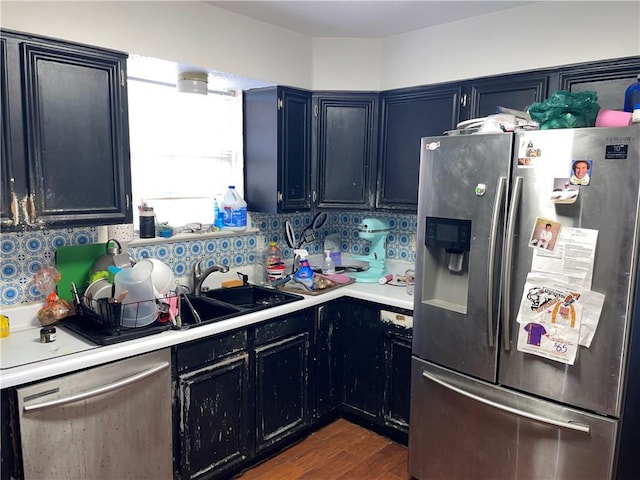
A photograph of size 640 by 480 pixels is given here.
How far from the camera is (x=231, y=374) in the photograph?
2.28 metres

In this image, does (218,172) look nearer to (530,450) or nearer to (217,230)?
(217,230)

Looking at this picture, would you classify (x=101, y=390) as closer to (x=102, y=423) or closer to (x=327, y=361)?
(x=102, y=423)

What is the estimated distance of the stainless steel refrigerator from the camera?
5.56ft

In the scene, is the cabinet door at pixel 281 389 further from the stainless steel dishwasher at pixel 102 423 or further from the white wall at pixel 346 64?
the white wall at pixel 346 64

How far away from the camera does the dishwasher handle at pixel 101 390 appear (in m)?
1.64

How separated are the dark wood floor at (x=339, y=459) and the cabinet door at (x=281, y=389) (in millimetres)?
124

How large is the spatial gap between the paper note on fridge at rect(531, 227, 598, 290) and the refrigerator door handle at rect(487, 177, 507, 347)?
19cm

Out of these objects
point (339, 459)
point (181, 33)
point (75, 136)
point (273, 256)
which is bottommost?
point (339, 459)

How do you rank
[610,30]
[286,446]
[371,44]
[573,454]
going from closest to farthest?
[573,454] → [610,30] → [286,446] → [371,44]

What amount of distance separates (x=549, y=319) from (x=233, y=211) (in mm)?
1811

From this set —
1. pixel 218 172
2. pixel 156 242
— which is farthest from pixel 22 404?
pixel 218 172

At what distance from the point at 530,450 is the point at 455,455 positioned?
1.22 feet

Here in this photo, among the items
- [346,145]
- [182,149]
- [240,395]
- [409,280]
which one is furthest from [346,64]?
[240,395]

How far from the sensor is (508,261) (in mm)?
1904
